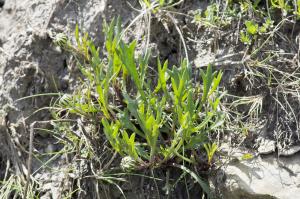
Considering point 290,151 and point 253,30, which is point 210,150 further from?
point 253,30

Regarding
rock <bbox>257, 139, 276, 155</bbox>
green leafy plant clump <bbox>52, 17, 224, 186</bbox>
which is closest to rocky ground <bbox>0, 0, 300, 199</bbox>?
rock <bbox>257, 139, 276, 155</bbox>

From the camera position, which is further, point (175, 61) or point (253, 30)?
point (175, 61)

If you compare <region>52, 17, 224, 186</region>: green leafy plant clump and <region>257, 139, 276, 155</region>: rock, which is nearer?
<region>52, 17, 224, 186</region>: green leafy plant clump

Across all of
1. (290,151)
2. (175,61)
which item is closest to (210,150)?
(290,151)

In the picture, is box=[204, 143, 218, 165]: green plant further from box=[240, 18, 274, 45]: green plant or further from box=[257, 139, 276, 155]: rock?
box=[240, 18, 274, 45]: green plant

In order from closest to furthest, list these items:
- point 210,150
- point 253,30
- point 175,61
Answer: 1. point 210,150
2. point 253,30
3. point 175,61

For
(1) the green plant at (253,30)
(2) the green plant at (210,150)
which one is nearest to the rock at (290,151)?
(2) the green plant at (210,150)

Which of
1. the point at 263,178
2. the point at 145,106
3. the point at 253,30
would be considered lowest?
the point at 263,178

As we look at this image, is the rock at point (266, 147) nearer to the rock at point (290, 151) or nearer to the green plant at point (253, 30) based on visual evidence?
the rock at point (290, 151)
